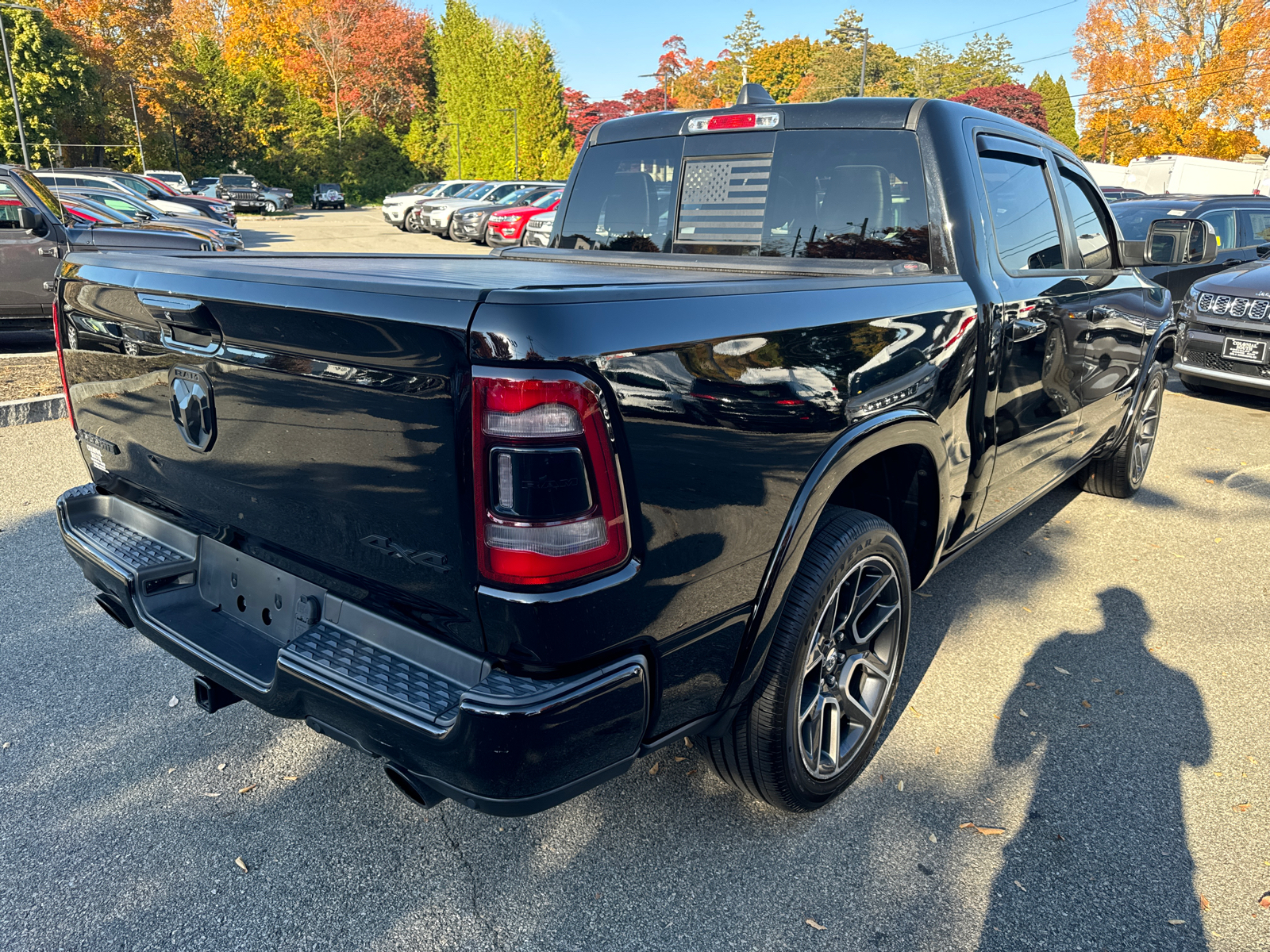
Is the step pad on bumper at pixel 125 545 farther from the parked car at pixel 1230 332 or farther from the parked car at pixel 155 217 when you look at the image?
the parked car at pixel 155 217

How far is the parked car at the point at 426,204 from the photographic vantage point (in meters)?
25.5

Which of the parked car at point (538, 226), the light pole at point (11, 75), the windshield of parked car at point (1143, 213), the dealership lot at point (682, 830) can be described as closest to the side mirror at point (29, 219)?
the dealership lot at point (682, 830)

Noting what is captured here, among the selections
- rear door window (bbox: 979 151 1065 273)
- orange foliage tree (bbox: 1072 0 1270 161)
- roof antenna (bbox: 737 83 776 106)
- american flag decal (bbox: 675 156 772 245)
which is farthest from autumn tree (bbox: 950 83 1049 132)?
american flag decal (bbox: 675 156 772 245)

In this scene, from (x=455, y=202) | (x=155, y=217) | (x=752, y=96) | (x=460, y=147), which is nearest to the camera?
(x=752, y=96)

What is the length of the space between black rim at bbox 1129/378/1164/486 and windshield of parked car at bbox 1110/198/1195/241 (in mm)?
4499

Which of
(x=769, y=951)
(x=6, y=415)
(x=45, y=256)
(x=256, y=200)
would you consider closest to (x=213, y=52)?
(x=256, y=200)

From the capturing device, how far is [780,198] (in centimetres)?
320

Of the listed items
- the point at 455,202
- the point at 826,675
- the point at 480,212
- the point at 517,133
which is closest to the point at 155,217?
the point at 480,212

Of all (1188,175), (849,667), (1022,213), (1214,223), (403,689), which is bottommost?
(849,667)

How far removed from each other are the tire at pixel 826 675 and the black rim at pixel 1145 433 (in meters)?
3.20

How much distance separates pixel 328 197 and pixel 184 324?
4962cm

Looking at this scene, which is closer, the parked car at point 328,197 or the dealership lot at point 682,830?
the dealership lot at point 682,830

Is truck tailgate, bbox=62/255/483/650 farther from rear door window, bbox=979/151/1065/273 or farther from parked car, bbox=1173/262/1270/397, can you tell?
parked car, bbox=1173/262/1270/397

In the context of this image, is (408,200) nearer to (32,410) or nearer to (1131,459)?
(32,410)
